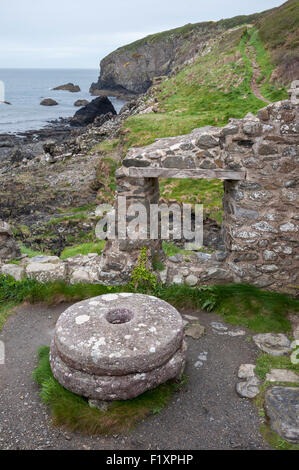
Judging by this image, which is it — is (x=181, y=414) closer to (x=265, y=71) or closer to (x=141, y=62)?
(x=265, y=71)

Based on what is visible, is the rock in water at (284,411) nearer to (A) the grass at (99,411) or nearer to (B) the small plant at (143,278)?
(A) the grass at (99,411)

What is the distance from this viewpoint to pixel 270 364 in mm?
5801

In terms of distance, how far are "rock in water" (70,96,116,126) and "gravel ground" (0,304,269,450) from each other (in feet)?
159

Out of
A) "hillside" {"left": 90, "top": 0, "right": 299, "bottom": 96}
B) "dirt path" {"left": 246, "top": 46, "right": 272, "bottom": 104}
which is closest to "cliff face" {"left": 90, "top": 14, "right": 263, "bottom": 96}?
"hillside" {"left": 90, "top": 0, "right": 299, "bottom": 96}

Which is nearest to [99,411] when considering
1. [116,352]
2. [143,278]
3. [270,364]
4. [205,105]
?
[116,352]

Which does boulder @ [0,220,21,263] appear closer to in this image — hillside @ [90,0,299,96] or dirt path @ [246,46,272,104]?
dirt path @ [246,46,272,104]

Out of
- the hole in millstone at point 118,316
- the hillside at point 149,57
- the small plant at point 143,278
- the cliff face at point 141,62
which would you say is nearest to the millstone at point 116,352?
the hole in millstone at point 118,316

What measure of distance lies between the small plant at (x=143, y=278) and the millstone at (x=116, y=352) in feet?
5.74

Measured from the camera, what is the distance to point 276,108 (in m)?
6.57

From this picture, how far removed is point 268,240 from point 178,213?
6905 mm

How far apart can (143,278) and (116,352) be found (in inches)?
108

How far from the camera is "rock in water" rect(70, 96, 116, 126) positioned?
51219 mm

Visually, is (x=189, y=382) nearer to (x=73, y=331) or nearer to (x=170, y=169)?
(x=73, y=331)
